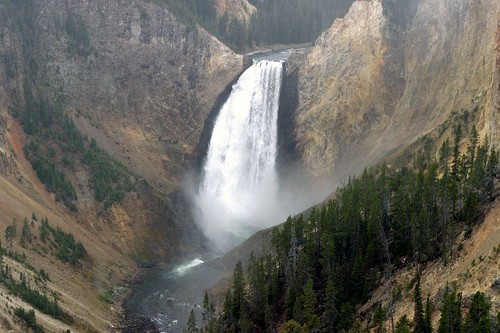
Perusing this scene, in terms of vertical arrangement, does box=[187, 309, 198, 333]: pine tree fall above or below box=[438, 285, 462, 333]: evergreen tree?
above

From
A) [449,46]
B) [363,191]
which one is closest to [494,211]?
[363,191]

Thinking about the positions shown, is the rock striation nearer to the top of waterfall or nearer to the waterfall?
the waterfall

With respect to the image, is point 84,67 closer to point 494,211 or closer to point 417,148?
A: point 417,148

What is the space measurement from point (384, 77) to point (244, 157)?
25237 millimetres

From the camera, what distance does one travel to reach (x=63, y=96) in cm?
9275

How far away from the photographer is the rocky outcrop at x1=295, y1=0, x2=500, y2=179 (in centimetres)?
6938

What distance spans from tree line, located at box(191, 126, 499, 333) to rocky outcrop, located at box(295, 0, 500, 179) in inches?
569

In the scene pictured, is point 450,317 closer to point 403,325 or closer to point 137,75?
point 403,325

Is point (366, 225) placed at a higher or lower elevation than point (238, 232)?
lower

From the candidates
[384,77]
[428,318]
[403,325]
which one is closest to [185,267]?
[384,77]

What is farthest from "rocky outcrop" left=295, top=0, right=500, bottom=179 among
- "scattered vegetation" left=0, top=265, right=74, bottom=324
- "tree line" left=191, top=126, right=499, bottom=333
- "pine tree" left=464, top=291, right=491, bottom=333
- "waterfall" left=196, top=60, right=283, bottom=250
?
"scattered vegetation" left=0, top=265, right=74, bottom=324

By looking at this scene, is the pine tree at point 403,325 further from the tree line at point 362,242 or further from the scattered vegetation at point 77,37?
the scattered vegetation at point 77,37

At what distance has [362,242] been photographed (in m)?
49.9

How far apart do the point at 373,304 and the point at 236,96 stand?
62.4m
